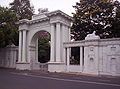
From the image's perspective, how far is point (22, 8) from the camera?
146 feet

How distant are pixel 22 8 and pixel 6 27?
13.6m

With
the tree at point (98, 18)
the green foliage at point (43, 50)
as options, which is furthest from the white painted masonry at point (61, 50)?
the green foliage at point (43, 50)

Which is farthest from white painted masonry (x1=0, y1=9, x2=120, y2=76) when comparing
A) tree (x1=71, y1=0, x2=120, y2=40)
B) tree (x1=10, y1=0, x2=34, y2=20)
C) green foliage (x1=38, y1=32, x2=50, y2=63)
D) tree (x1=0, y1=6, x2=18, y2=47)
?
tree (x1=10, y1=0, x2=34, y2=20)

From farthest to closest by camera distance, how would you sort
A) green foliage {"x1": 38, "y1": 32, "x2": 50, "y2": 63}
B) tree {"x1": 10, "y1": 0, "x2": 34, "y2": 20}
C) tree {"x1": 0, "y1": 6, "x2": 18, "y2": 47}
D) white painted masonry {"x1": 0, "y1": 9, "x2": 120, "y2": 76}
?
tree {"x1": 10, "y1": 0, "x2": 34, "y2": 20} → green foliage {"x1": 38, "y1": 32, "x2": 50, "y2": 63} → tree {"x1": 0, "y1": 6, "x2": 18, "y2": 47} → white painted masonry {"x1": 0, "y1": 9, "x2": 120, "y2": 76}

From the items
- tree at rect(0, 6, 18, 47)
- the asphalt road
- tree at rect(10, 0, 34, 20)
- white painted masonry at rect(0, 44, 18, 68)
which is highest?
tree at rect(10, 0, 34, 20)

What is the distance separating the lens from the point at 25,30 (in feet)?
98.3

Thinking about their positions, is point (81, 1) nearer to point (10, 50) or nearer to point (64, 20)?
point (64, 20)

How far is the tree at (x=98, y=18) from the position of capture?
30078 mm

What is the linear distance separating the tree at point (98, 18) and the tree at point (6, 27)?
32.4 feet

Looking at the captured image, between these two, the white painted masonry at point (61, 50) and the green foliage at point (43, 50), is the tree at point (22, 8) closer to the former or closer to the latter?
the green foliage at point (43, 50)

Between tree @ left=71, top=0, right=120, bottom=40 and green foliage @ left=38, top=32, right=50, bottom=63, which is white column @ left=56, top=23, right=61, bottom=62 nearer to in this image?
tree @ left=71, top=0, right=120, bottom=40

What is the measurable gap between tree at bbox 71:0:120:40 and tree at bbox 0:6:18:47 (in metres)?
9.87

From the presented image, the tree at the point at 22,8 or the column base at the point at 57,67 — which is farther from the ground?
the tree at the point at 22,8

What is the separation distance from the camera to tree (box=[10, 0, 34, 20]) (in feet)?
143
